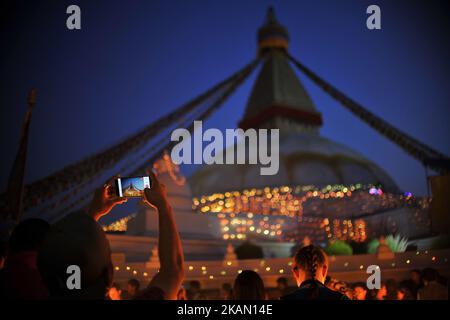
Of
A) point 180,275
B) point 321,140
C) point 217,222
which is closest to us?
point 180,275

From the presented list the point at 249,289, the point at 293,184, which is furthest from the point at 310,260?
the point at 293,184

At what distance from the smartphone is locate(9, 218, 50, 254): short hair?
24.8 inches

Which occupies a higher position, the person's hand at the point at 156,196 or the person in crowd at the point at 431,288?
the person's hand at the point at 156,196

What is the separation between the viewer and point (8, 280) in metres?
2.79

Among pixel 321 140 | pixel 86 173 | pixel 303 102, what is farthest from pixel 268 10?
pixel 86 173

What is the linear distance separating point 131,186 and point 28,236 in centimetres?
85

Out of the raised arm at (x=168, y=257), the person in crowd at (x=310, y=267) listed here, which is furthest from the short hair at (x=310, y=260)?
the raised arm at (x=168, y=257)

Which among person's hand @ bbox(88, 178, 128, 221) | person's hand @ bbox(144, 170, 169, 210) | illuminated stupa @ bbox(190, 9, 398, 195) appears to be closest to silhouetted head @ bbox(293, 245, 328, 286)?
person's hand @ bbox(144, 170, 169, 210)

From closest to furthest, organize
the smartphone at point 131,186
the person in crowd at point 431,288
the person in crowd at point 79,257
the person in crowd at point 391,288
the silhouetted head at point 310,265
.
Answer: the person in crowd at point 79,257
the silhouetted head at point 310,265
the smartphone at point 131,186
the person in crowd at point 431,288
the person in crowd at point 391,288

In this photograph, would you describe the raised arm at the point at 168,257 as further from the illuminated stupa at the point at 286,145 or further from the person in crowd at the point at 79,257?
the illuminated stupa at the point at 286,145

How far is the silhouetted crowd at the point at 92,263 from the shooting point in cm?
203

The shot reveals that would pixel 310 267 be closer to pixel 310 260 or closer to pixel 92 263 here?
pixel 310 260
